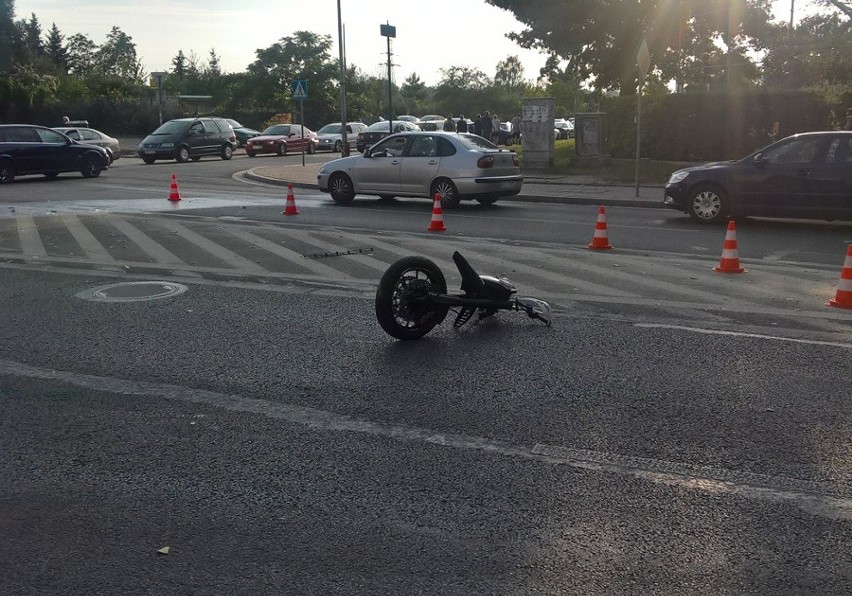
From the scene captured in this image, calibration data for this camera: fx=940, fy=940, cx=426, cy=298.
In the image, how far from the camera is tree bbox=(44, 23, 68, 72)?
366ft

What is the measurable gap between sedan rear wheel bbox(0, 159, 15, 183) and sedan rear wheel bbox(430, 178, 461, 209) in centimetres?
1307

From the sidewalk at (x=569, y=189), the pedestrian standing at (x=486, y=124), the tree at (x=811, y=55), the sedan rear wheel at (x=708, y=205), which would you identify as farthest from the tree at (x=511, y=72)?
the sedan rear wheel at (x=708, y=205)

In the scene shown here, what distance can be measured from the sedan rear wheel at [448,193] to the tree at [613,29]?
17127 millimetres

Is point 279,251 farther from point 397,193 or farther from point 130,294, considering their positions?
point 397,193

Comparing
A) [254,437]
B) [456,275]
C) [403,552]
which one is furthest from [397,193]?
[403,552]

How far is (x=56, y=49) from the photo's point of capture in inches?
4594

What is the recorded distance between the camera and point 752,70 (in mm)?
39375

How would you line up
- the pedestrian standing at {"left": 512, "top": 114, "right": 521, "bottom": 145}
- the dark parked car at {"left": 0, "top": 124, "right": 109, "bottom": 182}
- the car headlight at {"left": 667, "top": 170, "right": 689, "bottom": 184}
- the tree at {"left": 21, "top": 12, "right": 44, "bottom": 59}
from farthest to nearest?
the tree at {"left": 21, "top": 12, "right": 44, "bottom": 59}
the pedestrian standing at {"left": 512, "top": 114, "right": 521, "bottom": 145}
the dark parked car at {"left": 0, "top": 124, "right": 109, "bottom": 182}
the car headlight at {"left": 667, "top": 170, "right": 689, "bottom": 184}

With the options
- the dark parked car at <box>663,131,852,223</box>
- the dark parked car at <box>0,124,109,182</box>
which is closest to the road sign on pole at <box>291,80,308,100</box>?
the dark parked car at <box>0,124,109,182</box>

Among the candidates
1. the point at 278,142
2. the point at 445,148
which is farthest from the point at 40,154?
the point at 278,142

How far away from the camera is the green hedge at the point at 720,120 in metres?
27.2

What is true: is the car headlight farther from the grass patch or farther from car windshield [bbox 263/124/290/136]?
car windshield [bbox 263/124/290/136]

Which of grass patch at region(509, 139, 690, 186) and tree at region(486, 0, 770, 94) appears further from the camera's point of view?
tree at region(486, 0, 770, 94)

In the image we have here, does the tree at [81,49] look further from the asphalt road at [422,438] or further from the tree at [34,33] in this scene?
the asphalt road at [422,438]
